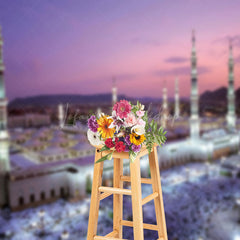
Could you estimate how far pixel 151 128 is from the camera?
0.76 m

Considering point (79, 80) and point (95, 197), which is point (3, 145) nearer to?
point (79, 80)

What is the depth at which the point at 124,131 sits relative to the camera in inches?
28.9

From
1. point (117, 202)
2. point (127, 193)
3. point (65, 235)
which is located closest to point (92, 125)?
point (127, 193)

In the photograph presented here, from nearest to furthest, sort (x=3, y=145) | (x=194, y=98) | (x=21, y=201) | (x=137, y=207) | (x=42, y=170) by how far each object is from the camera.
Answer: (x=137, y=207)
(x=21, y=201)
(x=42, y=170)
(x=3, y=145)
(x=194, y=98)

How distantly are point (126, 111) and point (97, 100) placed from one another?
1250mm

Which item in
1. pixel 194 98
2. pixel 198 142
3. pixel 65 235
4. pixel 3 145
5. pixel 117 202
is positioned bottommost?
pixel 65 235

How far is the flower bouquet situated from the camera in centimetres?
70

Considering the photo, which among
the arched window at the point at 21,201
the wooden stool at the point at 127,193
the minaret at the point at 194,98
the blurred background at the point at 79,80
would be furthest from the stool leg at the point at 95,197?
the minaret at the point at 194,98

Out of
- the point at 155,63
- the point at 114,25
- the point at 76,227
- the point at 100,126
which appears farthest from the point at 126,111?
the point at 155,63

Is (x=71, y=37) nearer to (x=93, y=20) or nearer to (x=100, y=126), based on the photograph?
(x=93, y=20)

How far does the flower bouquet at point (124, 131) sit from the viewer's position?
0.70 meters

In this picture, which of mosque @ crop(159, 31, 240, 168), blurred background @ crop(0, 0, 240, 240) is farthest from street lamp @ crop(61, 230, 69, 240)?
mosque @ crop(159, 31, 240, 168)

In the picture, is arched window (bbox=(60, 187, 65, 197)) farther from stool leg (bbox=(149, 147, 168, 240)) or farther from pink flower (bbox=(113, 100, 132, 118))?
pink flower (bbox=(113, 100, 132, 118))

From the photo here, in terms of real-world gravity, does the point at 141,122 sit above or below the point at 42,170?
above
